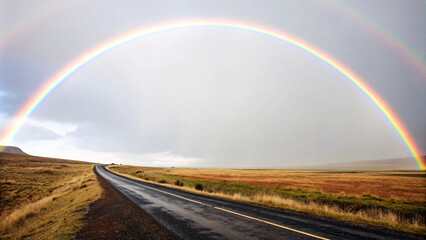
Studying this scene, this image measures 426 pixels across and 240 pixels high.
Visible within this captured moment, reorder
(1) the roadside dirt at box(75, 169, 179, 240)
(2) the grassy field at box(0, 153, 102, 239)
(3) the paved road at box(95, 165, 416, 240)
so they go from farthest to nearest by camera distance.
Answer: (2) the grassy field at box(0, 153, 102, 239), (1) the roadside dirt at box(75, 169, 179, 240), (3) the paved road at box(95, 165, 416, 240)

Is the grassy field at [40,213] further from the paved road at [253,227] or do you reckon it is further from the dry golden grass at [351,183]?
the dry golden grass at [351,183]

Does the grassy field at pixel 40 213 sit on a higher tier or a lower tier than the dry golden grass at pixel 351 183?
higher

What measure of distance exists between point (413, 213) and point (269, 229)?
68.4 feet

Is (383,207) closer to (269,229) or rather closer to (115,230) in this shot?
(269,229)

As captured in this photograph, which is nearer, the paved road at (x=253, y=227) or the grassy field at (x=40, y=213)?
the paved road at (x=253, y=227)

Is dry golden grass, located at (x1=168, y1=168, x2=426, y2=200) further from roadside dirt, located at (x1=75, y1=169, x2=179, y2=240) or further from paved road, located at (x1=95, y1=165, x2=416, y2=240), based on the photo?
roadside dirt, located at (x1=75, y1=169, x2=179, y2=240)

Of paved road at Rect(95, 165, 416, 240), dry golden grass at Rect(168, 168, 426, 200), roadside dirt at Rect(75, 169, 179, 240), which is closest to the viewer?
paved road at Rect(95, 165, 416, 240)

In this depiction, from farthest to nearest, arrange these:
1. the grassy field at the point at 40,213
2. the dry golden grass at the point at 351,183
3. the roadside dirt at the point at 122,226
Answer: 1. the dry golden grass at the point at 351,183
2. the grassy field at the point at 40,213
3. the roadside dirt at the point at 122,226

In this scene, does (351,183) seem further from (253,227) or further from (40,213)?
(40,213)

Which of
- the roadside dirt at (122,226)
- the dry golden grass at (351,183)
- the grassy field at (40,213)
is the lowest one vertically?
the dry golden grass at (351,183)

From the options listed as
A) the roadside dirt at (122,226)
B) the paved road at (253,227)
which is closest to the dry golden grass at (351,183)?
the paved road at (253,227)

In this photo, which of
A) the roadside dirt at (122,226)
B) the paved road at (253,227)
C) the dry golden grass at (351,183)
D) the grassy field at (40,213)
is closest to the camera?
the paved road at (253,227)

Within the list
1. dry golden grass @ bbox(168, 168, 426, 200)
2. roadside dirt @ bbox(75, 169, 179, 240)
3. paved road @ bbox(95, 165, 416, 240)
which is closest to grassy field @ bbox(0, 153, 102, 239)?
roadside dirt @ bbox(75, 169, 179, 240)

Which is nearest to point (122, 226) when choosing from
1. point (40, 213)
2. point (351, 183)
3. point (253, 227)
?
point (253, 227)
